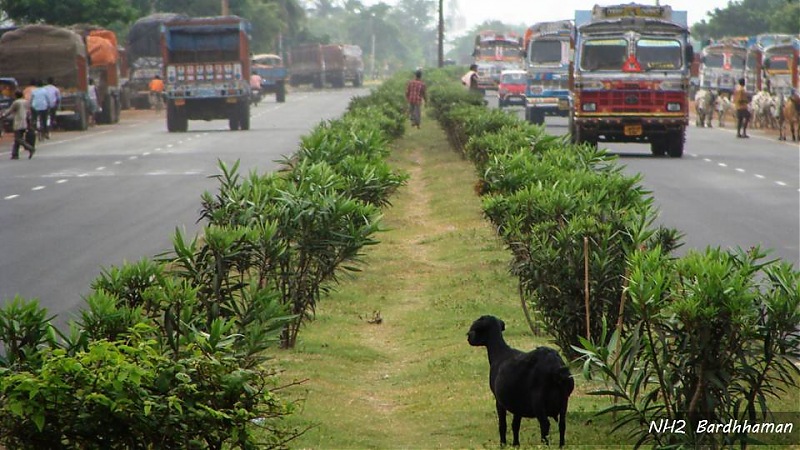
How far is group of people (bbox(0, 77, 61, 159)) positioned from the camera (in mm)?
32562

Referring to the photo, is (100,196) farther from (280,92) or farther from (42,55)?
(280,92)

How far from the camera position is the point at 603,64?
31.6 meters

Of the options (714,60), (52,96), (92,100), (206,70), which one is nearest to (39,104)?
(52,96)

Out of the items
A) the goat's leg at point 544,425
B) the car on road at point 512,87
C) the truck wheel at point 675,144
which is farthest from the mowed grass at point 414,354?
the car on road at point 512,87

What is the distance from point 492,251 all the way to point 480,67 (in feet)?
182

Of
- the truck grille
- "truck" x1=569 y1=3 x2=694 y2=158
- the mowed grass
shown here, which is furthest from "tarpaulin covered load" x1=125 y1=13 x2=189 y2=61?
the mowed grass

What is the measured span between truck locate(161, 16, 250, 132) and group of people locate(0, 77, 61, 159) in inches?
141

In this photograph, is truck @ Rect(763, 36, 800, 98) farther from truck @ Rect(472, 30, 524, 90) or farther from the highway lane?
truck @ Rect(472, 30, 524, 90)

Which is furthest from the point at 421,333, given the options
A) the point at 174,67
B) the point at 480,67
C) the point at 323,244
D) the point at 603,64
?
the point at 480,67

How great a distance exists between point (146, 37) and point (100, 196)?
44918 mm

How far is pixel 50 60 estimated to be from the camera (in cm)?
4534

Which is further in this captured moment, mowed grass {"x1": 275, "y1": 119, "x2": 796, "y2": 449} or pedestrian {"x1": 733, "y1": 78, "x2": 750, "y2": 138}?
pedestrian {"x1": 733, "y1": 78, "x2": 750, "y2": 138}

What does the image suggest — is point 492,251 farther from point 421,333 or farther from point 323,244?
point 323,244

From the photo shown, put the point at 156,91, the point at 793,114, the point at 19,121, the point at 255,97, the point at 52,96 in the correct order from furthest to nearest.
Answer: the point at 255,97
the point at 156,91
the point at 793,114
the point at 52,96
the point at 19,121
